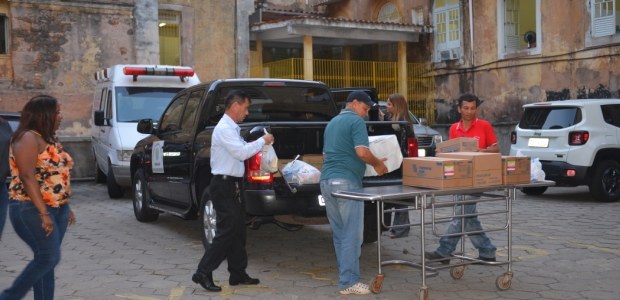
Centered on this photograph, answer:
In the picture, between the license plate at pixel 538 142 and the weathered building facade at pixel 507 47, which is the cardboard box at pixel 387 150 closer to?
the license plate at pixel 538 142

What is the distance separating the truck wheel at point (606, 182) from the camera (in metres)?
12.0

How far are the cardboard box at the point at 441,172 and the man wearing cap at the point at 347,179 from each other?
281mm

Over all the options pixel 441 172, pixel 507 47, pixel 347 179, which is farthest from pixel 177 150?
pixel 507 47

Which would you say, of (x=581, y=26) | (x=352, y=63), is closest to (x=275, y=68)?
(x=352, y=63)

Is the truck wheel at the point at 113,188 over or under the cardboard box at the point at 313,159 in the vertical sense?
under

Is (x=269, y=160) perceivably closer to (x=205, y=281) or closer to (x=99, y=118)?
(x=205, y=281)

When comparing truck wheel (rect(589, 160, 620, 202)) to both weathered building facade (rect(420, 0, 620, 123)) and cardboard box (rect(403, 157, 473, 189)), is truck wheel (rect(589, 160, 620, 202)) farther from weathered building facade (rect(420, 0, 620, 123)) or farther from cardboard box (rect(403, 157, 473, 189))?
cardboard box (rect(403, 157, 473, 189))

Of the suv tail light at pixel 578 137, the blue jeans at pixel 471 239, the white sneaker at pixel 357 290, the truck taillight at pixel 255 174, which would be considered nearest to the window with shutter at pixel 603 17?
the suv tail light at pixel 578 137

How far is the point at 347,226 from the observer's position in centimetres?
600

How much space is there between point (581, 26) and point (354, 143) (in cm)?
1445

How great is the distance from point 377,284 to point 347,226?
58cm

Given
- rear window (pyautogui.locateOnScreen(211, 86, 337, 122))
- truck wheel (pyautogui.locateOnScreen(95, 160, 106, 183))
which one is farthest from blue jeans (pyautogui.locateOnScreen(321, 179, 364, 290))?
truck wheel (pyautogui.locateOnScreen(95, 160, 106, 183))

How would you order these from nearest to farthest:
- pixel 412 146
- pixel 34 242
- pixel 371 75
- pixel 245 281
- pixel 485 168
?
pixel 34 242 → pixel 485 168 → pixel 245 281 → pixel 412 146 → pixel 371 75

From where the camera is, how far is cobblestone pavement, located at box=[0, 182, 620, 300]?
20.4 ft
